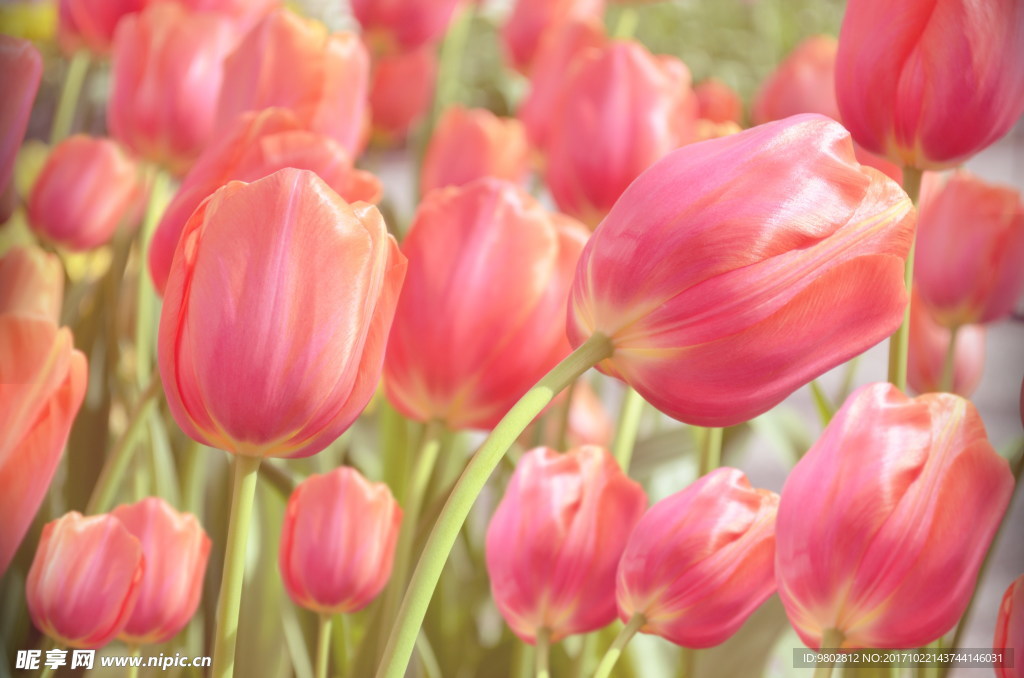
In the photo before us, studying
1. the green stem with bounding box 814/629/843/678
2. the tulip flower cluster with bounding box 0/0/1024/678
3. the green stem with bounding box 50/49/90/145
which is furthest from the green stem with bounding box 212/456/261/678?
the green stem with bounding box 50/49/90/145

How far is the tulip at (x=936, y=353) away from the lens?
0.26 m

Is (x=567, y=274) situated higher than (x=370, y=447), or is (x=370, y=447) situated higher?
(x=567, y=274)

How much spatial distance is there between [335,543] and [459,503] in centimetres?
6

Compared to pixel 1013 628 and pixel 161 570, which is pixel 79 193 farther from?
pixel 1013 628

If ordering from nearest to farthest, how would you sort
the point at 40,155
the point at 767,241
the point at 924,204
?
the point at 767,241 → the point at 924,204 → the point at 40,155

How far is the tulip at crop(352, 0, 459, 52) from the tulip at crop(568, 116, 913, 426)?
0.77ft

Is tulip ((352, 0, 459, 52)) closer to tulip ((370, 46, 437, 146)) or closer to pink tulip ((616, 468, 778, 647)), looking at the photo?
tulip ((370, 46, 437, 146))

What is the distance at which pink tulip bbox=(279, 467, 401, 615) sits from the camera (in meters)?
0.20

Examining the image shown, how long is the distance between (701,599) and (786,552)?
0.02 meters

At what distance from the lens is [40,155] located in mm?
374

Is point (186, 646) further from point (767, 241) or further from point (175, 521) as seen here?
point (767, 241)

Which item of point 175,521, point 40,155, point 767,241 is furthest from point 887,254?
point 40,155

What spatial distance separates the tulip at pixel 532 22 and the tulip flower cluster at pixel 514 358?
0.10 meters

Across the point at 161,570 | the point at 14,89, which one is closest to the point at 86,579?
the point at 161,570
